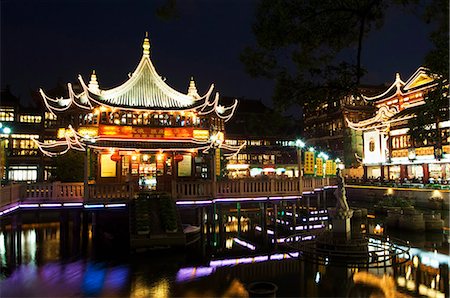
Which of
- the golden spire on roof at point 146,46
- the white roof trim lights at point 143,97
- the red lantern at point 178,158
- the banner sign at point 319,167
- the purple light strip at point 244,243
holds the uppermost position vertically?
the golden spire on roof at point 146,46

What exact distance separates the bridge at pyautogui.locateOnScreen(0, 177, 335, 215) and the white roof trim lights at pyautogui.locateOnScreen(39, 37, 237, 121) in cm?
640

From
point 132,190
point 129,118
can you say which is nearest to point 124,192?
point 132,190

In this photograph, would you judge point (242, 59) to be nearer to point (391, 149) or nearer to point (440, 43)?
point (440, 43)

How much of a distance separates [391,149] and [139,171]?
36963 mm

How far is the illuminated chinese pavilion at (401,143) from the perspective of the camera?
42594mm

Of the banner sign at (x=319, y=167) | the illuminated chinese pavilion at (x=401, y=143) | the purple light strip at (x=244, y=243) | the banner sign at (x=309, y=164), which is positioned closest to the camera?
the purple light strip at (x=244, y=243)

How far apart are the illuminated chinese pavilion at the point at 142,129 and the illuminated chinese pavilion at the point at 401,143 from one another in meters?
27.7

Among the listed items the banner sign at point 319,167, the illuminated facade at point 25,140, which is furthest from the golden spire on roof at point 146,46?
the illuminated facade at point 25,140

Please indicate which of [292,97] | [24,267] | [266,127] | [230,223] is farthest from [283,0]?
[230,223]

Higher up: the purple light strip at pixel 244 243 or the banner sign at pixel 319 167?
the banner sign at pixel 319 167

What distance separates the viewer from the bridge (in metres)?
17.9

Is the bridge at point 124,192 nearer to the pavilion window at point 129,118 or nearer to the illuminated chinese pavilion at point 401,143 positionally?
the pavilion window at point 129,118

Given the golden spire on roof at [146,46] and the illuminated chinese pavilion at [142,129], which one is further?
the golden spire on roof at [146,46]

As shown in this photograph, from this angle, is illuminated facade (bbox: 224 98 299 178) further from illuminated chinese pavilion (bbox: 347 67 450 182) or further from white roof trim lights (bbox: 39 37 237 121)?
white roof trim lights (bbox: 39 37 237 121)
